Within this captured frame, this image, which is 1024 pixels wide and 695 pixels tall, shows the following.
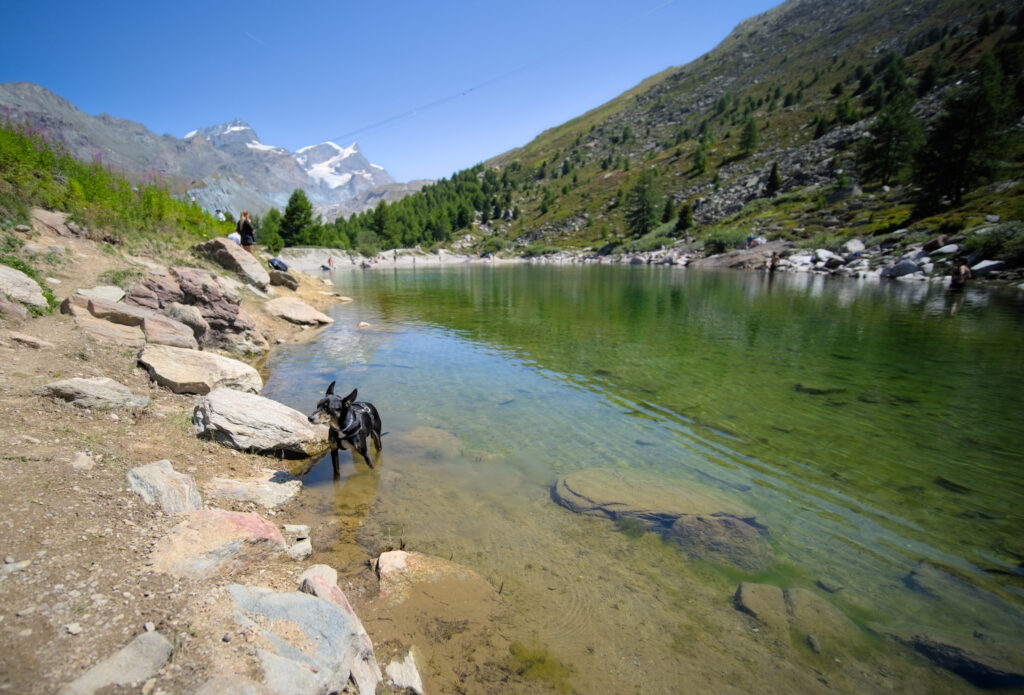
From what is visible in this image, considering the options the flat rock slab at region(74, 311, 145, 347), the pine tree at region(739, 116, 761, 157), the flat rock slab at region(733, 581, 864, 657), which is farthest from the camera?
the pine tree at region(739, 116, 761, 157)

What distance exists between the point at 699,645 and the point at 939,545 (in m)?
3.94

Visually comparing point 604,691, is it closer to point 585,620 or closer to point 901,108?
point 585,620

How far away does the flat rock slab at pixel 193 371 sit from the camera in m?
8.47

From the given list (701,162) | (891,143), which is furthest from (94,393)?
(701,162)

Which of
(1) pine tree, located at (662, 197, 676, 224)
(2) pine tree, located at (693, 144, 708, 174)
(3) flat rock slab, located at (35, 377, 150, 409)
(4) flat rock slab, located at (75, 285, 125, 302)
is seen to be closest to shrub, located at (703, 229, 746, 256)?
(1) pine tree, located at (662, 197, 676, 224)

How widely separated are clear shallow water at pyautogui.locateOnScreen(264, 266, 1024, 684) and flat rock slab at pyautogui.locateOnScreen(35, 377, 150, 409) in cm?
321

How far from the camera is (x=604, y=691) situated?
12.1 feet

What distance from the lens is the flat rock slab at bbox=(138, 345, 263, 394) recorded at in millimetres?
8469

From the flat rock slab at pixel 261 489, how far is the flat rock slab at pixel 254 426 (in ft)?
2.82

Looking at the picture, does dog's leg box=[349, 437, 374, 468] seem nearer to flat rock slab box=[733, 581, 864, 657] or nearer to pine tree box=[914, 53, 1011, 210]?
flat rock slab box=[733, 581, 864, 657]

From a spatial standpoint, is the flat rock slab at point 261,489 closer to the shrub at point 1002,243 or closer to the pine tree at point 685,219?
the shrub at point 1002,243

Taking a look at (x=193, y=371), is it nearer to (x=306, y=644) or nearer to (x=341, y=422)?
(x=341, y=422)

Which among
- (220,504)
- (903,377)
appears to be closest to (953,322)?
(903,377)

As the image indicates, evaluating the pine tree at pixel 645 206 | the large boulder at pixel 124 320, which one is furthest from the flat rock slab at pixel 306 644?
the pine tree at pixel 645 206
